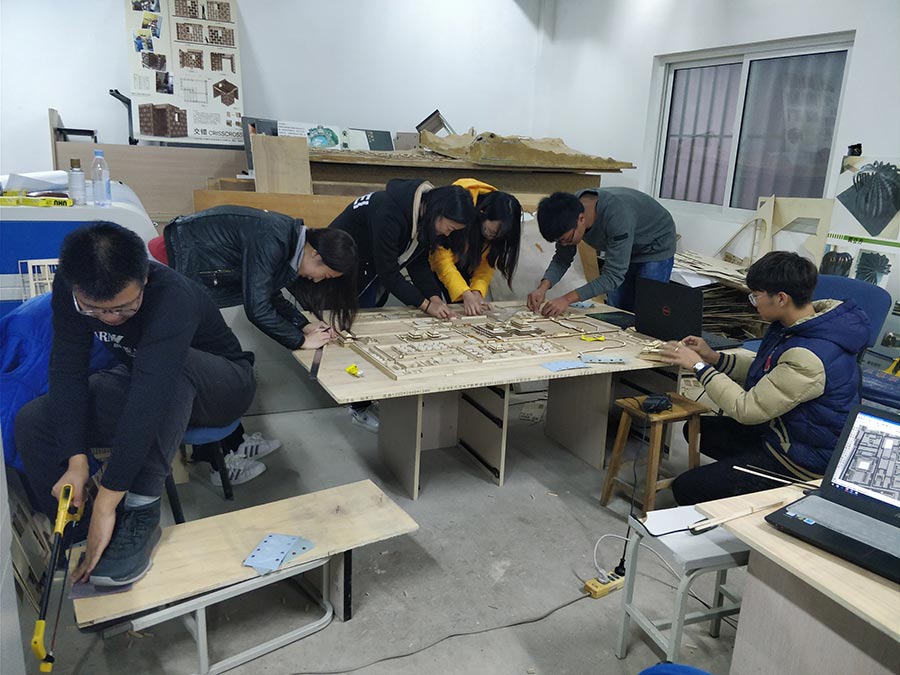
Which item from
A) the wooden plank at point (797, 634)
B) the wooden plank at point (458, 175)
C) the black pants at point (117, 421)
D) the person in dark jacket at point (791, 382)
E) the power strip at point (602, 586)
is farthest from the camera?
the wooden plank at point (458, 175)

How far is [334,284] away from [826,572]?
1998mm

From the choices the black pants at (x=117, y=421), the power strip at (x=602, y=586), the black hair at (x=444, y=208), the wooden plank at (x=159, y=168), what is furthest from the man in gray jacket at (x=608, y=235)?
the wooden plank at (x=159, y=168)

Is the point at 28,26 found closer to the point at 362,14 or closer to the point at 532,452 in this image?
the point at 362,14

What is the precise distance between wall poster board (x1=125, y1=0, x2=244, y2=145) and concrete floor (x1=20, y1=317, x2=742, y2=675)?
279 cm

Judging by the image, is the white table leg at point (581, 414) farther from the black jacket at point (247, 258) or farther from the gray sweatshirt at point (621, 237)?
the black jacket at point (247, 258)

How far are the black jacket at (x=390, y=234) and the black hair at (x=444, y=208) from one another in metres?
0.04

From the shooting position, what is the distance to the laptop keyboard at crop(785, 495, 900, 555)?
Answer: 4.45ft

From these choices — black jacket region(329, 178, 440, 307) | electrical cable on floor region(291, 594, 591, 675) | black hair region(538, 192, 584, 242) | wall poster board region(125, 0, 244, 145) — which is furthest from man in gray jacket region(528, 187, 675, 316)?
wall poster board region(125, 0, 244, 145)

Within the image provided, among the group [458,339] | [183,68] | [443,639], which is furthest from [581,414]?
[183,68]

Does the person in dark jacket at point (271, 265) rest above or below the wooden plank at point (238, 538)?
above

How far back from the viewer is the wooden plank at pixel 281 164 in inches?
154

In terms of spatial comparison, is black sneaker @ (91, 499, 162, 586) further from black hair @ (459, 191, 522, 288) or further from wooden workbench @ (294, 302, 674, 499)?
black hair @ (459, 191, 522, 288)

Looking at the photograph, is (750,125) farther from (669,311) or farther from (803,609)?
(803,609)

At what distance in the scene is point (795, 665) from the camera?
146 cm
